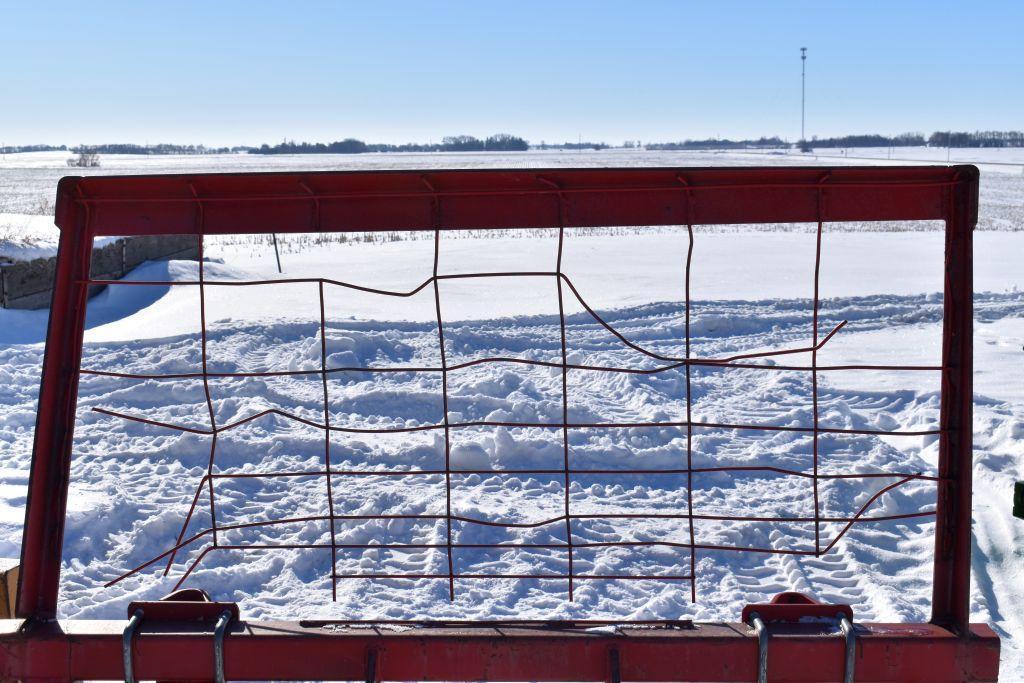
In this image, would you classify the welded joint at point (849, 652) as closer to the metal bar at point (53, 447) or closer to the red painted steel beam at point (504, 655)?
the red painted steel beam at point (504, 655)

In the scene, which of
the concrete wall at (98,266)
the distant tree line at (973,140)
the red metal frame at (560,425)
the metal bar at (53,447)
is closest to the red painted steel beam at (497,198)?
the red metal frame at (560,425)

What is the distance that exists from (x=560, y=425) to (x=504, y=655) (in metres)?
0.50

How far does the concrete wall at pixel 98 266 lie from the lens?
1027 centimetres

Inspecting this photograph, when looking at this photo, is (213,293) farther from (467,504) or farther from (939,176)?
(939,176)

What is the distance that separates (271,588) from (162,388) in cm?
351

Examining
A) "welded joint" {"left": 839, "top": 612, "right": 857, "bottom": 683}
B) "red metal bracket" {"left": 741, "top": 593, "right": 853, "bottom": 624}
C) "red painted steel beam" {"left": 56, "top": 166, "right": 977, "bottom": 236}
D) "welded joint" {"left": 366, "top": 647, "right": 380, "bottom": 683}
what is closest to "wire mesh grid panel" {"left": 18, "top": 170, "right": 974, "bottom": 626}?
"red painted steel beam" {"left": 56, "top": 166, "right": 977, "bottom": 236}

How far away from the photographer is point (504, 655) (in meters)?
2.02

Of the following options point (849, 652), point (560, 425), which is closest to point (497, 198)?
point (560, 425)

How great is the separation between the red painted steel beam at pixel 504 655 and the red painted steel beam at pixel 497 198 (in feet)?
3.00

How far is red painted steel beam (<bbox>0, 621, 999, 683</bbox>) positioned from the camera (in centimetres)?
200

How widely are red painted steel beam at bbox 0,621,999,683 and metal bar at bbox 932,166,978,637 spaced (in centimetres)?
11

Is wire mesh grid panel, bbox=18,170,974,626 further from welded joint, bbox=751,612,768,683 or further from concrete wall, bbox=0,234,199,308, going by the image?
concrete wall, bbox=0,234,199,308

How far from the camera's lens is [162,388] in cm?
718

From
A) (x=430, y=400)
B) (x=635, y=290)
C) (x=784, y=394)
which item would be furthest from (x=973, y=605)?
(x=635, y=290)
